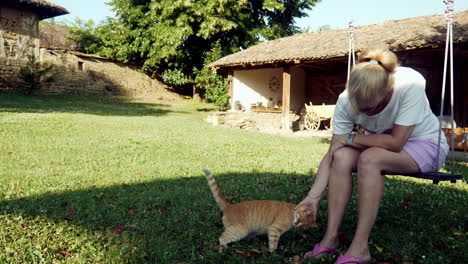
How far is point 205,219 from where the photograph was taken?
11.3ft

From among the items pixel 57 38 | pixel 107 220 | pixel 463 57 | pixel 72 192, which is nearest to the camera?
pixel 107 220

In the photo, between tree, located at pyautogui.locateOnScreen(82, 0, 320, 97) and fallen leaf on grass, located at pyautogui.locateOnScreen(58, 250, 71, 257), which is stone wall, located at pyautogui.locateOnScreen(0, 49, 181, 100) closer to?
tree, located at pyautogui.locateOnScreen(82, 0, 320, 97)

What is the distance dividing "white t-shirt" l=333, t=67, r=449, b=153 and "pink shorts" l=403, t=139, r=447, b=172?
0.16 ft

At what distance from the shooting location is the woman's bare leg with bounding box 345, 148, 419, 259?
7.89 feet

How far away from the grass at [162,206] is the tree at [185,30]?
16.0 metres

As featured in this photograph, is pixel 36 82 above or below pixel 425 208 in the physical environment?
above

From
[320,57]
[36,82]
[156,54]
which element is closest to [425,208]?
[320,57]

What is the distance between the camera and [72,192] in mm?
4305

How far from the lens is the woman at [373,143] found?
93.7 inches

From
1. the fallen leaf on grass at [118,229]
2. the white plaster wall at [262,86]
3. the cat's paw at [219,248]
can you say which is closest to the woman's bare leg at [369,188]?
the cat's paw at [219,248]

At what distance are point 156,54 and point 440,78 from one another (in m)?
17.5

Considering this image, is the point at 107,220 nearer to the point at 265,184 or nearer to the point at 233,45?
the point at 265,184

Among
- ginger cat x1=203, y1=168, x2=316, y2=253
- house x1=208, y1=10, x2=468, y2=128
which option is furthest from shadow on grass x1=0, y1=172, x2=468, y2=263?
house x1=208, y1=10, x2=468, y2=128

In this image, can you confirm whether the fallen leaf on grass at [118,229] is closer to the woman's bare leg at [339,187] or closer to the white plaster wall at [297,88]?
the woman's bare leg at [339,187]
